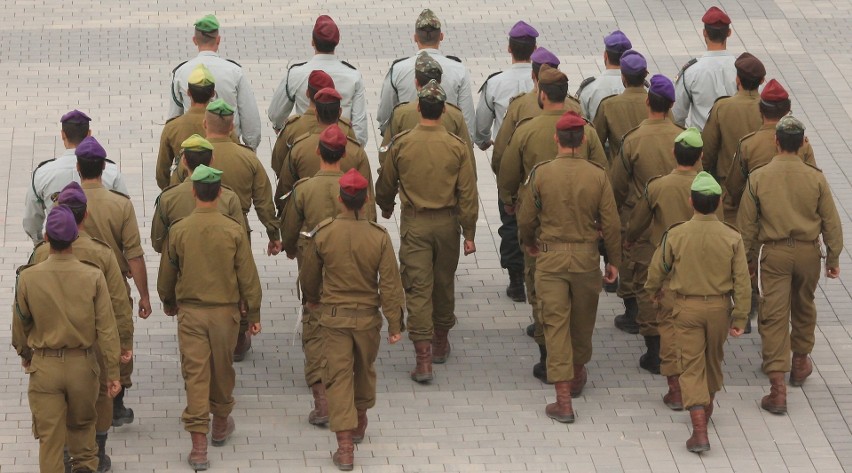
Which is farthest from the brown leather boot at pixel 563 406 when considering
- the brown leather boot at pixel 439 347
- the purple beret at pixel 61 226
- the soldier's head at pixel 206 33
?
the soldier's head at pixel 206 33

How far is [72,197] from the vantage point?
10891mm

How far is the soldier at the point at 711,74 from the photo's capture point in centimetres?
1432

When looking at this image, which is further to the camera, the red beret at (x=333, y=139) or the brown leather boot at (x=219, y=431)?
the red beret at (x=333, y=139)

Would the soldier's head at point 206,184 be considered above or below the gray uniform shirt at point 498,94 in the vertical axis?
above

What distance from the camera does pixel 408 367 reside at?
42.8ft

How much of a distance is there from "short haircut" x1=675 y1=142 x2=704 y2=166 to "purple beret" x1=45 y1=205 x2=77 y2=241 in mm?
4216

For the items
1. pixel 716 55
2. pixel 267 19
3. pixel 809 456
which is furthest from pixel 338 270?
pixel 267 19

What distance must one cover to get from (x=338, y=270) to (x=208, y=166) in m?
1.24

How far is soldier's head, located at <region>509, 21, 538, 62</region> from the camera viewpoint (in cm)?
1402

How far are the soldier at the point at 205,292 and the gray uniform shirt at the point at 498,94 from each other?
11.5ft

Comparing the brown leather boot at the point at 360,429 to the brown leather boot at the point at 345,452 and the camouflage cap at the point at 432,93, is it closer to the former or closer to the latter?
the brown leather boot at the point at 345,452

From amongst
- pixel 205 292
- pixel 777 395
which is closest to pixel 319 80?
pixel 205 292

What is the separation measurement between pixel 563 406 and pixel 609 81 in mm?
3117

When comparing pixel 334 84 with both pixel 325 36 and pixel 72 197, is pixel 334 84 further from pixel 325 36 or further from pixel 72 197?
pixel 72 197
